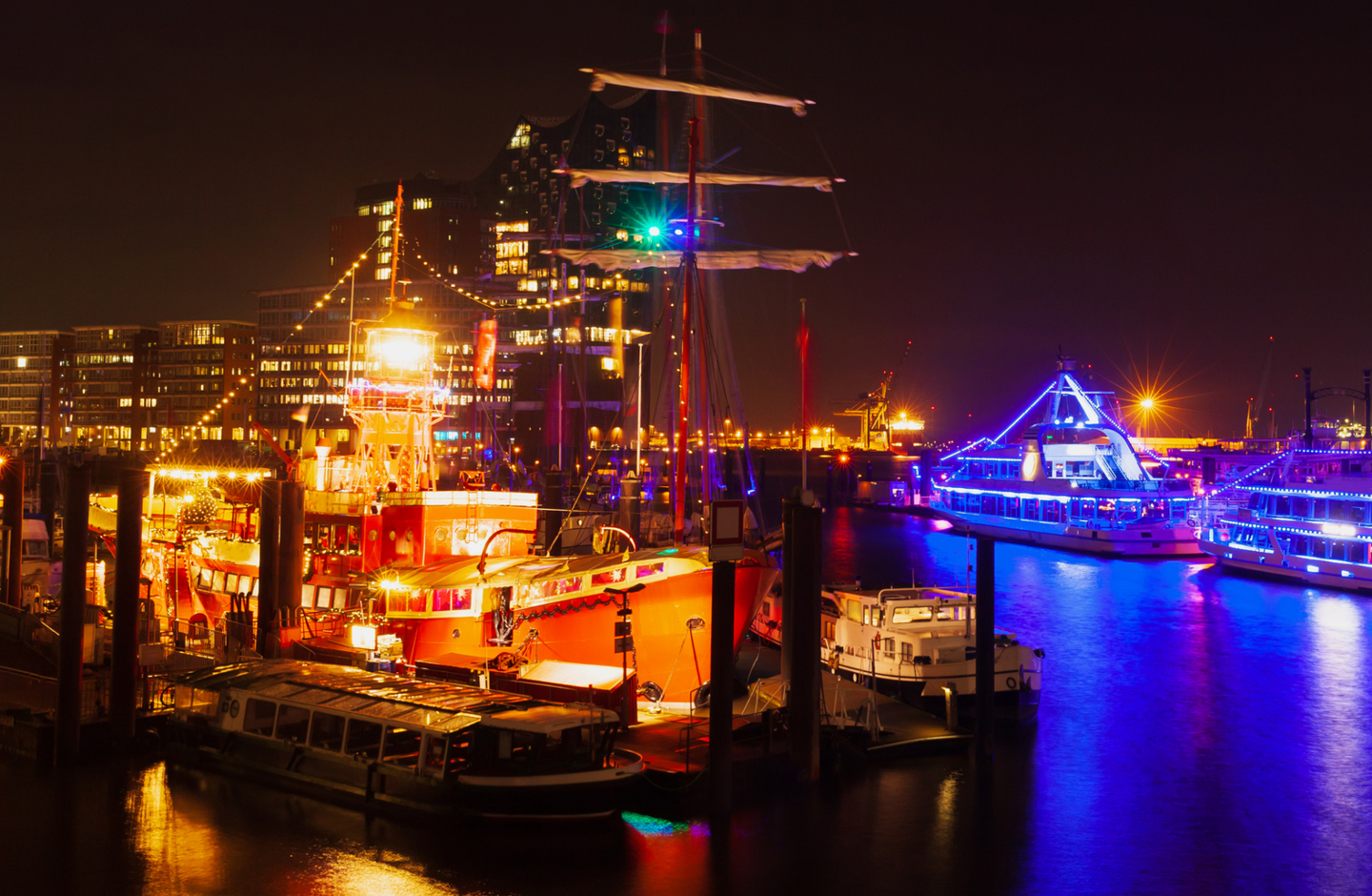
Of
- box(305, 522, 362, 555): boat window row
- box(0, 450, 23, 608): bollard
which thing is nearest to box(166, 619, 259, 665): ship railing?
box(305, 522, 362, 555): boat window row

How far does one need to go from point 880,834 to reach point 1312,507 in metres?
52.4

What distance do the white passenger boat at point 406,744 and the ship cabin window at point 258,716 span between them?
0.07ft

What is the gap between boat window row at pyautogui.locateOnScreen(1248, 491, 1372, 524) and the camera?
5822cm

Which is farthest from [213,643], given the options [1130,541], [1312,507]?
[1130,541]

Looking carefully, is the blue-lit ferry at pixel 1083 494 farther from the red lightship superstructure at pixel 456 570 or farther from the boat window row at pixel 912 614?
the red lightship superstructure at pixel 456 570

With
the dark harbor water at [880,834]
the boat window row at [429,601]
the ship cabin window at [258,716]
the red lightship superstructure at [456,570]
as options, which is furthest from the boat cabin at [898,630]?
the ship cabin window at [258,716]

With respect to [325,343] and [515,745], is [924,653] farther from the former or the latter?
[325,343]

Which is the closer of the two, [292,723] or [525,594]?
[292,723]

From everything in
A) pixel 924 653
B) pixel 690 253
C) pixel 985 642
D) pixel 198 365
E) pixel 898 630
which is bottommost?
pixel 924 653

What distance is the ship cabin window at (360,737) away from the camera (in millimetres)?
20375

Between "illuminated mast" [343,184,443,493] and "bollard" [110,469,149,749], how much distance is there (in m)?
11.3

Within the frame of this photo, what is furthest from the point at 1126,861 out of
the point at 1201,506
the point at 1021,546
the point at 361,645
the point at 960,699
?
the point at 1021,546

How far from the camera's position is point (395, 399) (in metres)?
34.5

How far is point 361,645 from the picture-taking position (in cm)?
2686
